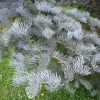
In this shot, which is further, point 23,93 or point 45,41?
point 23,93

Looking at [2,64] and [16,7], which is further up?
[16,7]

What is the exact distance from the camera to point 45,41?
4.16ft

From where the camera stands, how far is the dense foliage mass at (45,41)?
3.58 feet

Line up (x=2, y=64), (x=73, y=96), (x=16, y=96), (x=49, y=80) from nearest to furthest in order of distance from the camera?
1. (x=49, y=80)
2. (x=73, y=96)
3. (x=16, y=96)
4. (x=2, y=64)

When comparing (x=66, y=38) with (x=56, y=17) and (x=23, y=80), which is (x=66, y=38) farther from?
(x=23, y=80)

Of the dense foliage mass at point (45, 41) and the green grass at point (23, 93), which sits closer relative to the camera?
the dense foliage mass at point (45, 41)

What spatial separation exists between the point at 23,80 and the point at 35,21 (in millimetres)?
389

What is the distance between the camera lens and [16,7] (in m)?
1.39

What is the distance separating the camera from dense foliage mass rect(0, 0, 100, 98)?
109cm

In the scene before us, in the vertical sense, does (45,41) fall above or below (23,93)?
above

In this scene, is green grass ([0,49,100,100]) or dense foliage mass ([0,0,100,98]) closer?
dense foliage mass ([0,0,100,98])

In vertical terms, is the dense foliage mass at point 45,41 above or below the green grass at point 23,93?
above

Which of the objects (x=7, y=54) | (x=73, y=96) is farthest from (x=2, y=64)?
(x=7, y=54)

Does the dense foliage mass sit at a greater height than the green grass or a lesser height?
greater
